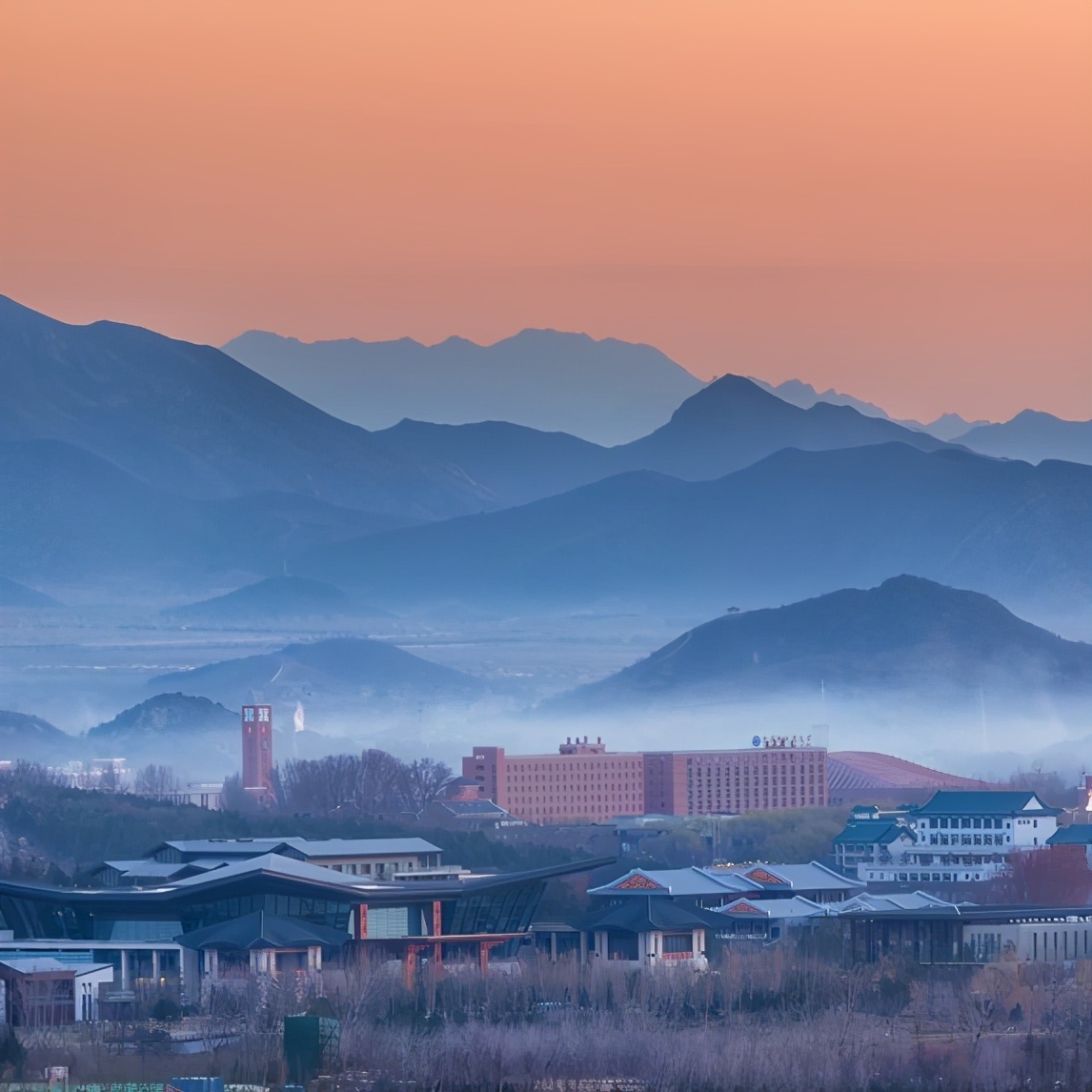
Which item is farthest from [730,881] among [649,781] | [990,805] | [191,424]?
[191,424]

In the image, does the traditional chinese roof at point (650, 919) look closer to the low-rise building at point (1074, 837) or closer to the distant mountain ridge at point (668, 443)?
the low-rise building at point (1074, 837)

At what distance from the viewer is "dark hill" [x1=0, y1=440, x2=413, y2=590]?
234 ft

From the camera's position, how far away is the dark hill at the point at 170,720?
57125 mm

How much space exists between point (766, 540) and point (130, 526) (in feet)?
46.0

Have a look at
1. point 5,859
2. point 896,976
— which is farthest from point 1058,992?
point 5,859

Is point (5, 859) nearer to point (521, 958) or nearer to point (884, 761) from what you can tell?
point (521, 958)

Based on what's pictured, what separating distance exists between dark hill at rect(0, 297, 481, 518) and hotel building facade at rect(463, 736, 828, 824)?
99.7 ft

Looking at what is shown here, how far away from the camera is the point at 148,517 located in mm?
74312

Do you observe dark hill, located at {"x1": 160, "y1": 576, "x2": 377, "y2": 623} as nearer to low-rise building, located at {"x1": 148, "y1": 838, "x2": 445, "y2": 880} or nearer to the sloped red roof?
the sloped red roof

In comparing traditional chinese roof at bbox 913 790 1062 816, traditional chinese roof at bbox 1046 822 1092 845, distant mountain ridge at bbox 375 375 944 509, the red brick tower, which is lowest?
traditional chinese roof at bbox 1046 822 1092 845

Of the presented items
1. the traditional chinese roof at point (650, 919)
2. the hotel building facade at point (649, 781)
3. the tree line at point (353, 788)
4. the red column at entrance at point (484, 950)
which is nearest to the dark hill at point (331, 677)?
the tree line at point (353, 788)

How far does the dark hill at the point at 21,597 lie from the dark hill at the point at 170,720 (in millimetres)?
8764

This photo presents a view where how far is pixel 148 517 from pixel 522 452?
8.17 m

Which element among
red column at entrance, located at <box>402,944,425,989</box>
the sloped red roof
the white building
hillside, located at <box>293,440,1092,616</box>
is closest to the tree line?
the sloped red roof
